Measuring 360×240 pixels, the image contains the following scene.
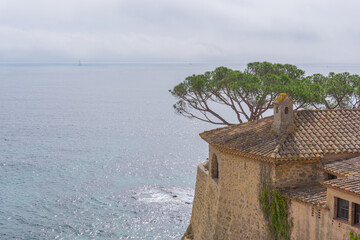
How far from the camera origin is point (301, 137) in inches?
717

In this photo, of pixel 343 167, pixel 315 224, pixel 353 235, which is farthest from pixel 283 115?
pixel 353 235

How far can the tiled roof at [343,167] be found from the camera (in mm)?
16047

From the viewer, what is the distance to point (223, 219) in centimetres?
2031

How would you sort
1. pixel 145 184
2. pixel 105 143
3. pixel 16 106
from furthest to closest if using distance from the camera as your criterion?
pixel 16 106 → pixel 105 143 → pixel 145 184

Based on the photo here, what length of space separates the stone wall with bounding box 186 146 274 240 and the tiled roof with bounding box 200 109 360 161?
0.64 m

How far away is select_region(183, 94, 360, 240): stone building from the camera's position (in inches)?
583

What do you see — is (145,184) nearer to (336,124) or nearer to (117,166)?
(117,166)

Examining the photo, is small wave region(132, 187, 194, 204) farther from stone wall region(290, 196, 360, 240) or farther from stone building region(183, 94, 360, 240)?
stone wall region(290, 196, 360, 240)

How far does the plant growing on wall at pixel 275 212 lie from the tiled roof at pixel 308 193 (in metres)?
0.38

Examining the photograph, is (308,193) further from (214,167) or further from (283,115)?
(214,167)

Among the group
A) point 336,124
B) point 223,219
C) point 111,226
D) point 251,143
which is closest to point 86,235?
point 111,226

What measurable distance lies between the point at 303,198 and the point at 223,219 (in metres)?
5.41

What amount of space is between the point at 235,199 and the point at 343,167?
5033 mm

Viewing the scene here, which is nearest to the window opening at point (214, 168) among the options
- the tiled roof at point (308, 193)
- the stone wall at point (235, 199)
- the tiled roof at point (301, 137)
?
the stone wall at point (235, 199)
